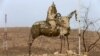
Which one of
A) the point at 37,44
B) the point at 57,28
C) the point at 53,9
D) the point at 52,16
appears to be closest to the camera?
the point at 53,9

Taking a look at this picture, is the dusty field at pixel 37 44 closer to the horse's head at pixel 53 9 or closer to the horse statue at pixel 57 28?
the horse statue at pixel 57 28

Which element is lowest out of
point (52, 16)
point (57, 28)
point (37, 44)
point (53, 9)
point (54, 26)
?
point (37, 44)

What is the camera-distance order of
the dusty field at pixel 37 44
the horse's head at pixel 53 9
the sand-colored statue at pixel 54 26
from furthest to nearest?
the dusty field at pixel 37 44, the sand-colored statue at pixel 54 26, the horse's head at pixel 53 9

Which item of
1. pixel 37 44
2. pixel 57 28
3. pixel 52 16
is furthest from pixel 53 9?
pixel 37 44

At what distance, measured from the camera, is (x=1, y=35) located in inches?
1788

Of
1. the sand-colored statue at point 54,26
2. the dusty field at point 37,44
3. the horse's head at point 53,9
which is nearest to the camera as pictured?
the horse's head at point 53,9

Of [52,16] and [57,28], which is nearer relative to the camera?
[52,16]

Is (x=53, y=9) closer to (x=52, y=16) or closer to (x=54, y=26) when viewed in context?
(x=52, y=16)

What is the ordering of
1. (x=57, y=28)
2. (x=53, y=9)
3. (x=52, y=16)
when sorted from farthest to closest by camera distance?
1. (x=57, y=28)
2. (x=52, y=16)
3. (x=53, y=9)

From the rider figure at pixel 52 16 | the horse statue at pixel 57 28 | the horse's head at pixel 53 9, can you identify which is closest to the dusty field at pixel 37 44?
the horse statue at pixel 57 28

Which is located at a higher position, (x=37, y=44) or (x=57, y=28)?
(x=57, y=28)

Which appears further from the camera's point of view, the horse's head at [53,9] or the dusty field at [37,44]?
the dusty field at [37,44]

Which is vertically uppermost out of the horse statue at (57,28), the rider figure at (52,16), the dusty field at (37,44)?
the rider figure at (52,16)

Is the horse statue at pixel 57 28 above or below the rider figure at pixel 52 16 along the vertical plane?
below
